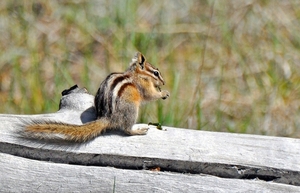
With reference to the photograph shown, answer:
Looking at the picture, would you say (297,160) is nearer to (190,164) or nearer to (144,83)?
(190,164)

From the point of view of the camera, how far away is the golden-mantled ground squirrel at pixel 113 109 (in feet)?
9.87

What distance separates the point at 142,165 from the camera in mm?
2977

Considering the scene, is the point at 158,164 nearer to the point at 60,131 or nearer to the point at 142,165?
the point at 142,165

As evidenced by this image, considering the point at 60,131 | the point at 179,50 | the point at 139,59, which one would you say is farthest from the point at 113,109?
the point at 179,50

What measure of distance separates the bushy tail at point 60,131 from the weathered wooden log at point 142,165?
0.03m

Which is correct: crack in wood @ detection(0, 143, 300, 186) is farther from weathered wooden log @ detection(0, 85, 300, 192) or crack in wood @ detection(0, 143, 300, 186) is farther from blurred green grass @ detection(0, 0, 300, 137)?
blurred green grass @ detection(0, 0, 300, 137)

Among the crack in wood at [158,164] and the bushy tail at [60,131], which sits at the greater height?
the bushy tail at [60,131]

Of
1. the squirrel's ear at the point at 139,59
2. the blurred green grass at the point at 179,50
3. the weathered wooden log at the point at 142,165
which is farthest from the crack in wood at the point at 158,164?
the blurred green grass at the point at 179,50

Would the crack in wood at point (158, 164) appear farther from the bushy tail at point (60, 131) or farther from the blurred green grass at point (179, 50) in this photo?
the blurred green grass at point (179, 50)

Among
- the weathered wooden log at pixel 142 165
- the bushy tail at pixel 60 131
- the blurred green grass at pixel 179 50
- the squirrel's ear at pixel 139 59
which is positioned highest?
the blurred green grass at pixel 179 50

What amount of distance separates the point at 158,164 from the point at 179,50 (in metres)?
3.22

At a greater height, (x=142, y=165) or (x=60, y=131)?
(x=60, y=131)

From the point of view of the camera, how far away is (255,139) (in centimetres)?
321

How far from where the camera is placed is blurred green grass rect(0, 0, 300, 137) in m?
5.25
